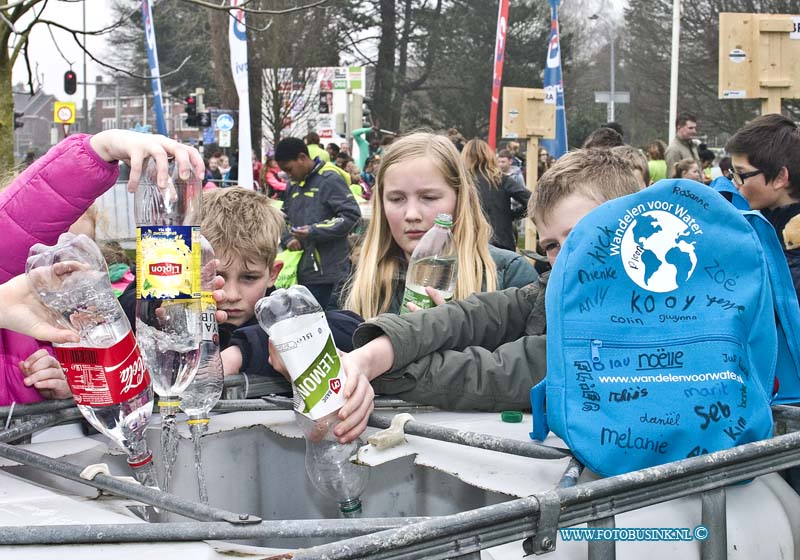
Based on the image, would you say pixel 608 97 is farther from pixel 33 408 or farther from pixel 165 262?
pixel 165 262

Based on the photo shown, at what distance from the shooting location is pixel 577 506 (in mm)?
1594

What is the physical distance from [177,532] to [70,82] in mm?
30709

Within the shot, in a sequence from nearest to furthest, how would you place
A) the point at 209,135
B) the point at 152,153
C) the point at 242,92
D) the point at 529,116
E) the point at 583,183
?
the point at 152,153 → the point at 583,183 → the point at 242,92 → the point at 529,116 → the point at 209,135

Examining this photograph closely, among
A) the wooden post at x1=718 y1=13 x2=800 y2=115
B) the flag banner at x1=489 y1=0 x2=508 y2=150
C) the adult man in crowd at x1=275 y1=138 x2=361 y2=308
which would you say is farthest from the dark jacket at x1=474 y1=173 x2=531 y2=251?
the flag banner at x1=489 y1=0 x2=508 y2=150

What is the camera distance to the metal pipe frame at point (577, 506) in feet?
4.53

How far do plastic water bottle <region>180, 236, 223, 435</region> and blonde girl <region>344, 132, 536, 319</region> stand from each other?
1.06 m

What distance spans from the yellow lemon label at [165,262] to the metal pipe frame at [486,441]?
0.58m

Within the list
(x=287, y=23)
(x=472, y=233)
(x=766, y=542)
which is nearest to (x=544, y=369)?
(x=766, y=542)

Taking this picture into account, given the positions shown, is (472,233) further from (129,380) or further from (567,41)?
(567,41)

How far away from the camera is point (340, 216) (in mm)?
8883

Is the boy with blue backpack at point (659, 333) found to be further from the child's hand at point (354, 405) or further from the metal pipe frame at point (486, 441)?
the child's hand at point (354, 405)

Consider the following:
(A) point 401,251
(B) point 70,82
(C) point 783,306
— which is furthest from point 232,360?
(B) point 70,82

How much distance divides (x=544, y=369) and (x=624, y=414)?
1.65ft

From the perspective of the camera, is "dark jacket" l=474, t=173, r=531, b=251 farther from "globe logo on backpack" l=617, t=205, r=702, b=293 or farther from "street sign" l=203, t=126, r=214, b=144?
"street sign" l=203, t=126, r=214, b=144
